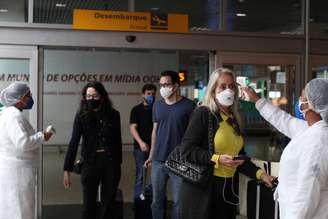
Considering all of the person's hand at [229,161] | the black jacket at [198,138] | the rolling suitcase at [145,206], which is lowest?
the rolling suitcase at [145,206]

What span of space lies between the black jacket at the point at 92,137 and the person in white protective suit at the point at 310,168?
8.32 ft

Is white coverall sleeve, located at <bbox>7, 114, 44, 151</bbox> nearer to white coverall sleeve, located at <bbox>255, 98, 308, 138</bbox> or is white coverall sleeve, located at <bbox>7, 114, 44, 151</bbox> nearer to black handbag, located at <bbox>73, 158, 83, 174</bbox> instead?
black handbag, located at <bbox>73, 158, 83, 174</bbox>

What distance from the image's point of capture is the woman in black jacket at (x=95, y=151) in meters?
4.99

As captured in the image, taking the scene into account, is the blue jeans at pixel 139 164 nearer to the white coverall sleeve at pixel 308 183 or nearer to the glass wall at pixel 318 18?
the glass wall at pixel 318 18

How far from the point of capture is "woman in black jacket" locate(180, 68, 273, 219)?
340cm

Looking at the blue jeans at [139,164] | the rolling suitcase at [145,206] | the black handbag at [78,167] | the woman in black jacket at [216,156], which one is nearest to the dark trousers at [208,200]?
the woman in black jacket at [216,156]

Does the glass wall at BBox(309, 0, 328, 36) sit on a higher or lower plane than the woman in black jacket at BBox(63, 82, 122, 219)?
higher

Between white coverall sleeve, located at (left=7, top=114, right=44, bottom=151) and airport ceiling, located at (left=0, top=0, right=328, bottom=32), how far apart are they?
2.12 m

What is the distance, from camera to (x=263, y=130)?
709 cm

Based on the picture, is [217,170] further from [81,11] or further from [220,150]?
[81,11]

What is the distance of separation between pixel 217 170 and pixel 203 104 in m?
0.44

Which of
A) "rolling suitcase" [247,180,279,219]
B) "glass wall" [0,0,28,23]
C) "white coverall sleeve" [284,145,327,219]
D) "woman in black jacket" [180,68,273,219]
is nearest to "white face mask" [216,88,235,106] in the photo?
"woman in black jacket" [180,68,273,219]

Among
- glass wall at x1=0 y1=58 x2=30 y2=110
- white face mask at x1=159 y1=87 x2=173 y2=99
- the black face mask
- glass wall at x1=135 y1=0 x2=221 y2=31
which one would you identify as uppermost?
glass wall at x1=135 y1=0 x2=221 y2=31

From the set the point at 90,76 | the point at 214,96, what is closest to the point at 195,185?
the point at 214,96
